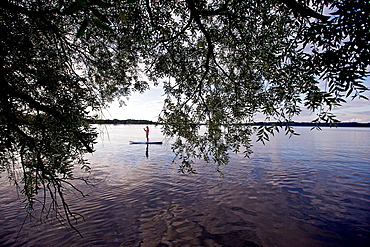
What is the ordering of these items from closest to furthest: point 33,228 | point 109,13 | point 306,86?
point 306,86
point 109,13
point 33,228

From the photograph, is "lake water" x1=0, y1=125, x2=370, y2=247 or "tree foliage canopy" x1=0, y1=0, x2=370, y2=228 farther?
"lake water" x1=0, y1=125, x2=370, y2=247

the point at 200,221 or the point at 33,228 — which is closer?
the point at 33,228

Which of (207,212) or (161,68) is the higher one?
(161,68)

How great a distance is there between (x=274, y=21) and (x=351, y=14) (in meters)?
4.98

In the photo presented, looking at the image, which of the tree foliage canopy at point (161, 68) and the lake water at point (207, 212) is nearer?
the tree foliage canopy at point (161, 68)

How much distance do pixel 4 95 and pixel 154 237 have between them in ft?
25.6

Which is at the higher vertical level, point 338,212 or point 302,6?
point 302,6

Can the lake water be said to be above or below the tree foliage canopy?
below

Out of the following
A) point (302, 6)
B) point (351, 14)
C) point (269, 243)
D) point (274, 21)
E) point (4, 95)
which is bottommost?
point (269, 243)

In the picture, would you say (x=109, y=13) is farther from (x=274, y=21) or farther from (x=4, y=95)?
(x=274, y=21)

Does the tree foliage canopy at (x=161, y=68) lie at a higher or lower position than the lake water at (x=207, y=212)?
higher

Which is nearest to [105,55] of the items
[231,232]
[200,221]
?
[200,221]

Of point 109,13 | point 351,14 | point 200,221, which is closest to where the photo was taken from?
point 351,14

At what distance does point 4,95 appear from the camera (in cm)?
490
